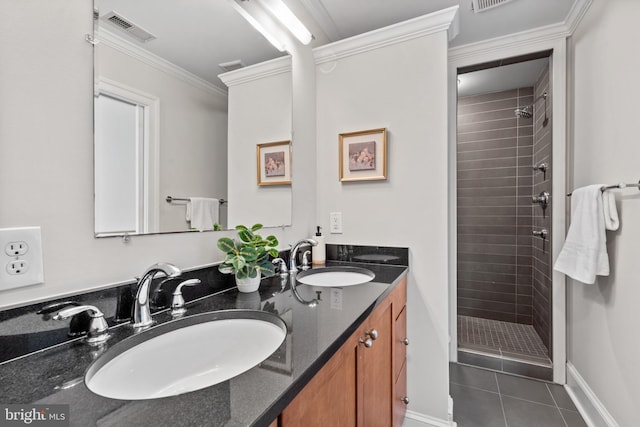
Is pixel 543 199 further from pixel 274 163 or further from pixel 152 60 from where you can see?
pixel 152 60

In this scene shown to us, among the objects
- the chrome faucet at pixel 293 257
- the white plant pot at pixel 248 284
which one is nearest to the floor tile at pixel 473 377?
the chrome faucet at pixel 293 257

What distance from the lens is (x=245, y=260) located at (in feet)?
3.55

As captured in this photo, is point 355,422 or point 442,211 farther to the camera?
point 442,211

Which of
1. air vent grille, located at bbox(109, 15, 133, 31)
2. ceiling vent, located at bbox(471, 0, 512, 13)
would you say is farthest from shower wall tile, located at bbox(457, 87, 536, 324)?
air vent grille, located at bbox(109, 15, 133, 31)

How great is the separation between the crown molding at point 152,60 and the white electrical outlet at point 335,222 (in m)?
0.99

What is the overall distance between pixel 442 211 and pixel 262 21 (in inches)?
52.8

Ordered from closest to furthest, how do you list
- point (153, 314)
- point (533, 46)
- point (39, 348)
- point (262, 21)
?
point (39, 348), point (153, 314), point (262, 21), point (533, 46)

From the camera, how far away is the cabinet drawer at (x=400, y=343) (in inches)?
53.9

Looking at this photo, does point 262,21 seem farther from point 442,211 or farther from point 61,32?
point 442,211

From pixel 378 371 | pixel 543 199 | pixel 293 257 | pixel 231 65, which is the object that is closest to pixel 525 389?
pixel 543 199

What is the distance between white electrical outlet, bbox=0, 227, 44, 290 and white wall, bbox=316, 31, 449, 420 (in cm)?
143

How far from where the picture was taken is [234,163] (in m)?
1.25

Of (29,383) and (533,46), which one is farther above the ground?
(533,46)

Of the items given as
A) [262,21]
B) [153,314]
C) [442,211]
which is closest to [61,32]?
[153,314]
